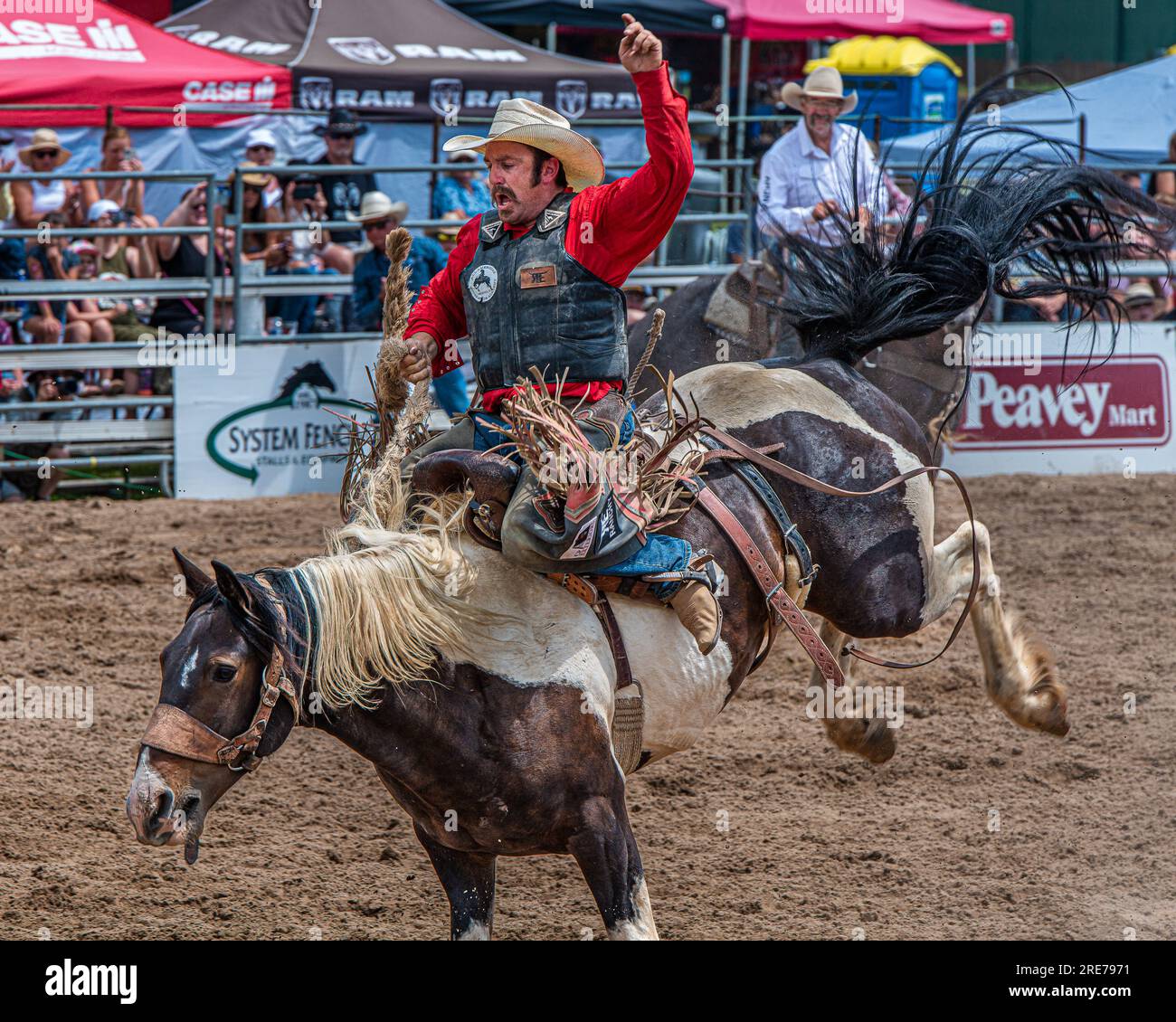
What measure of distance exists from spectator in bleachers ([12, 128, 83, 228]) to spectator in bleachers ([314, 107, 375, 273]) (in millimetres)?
1785

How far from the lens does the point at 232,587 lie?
3.11 meters

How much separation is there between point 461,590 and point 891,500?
1437 millimetres

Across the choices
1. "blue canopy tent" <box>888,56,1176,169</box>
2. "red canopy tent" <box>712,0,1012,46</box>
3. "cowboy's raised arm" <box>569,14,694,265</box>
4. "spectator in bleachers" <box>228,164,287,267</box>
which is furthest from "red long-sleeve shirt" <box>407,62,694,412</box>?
"red canopy tent" <box>712,0,1012,46</box>

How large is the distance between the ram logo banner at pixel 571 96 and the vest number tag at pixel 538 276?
32.5 feet

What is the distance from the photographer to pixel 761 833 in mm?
5160

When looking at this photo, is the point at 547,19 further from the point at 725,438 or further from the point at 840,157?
the point at 725,438

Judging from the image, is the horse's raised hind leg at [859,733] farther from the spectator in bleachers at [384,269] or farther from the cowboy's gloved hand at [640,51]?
the spectator in bleachers at [384,269]

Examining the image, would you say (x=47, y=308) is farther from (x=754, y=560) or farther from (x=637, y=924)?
(x=637, y=924)

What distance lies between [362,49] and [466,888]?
10.5 m

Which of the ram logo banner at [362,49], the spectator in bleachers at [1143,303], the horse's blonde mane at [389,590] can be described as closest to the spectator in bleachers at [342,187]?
the ram logo banner at [362,49]

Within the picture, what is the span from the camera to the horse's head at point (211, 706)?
10.1 feet

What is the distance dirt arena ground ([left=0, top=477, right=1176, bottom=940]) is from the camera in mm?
4500

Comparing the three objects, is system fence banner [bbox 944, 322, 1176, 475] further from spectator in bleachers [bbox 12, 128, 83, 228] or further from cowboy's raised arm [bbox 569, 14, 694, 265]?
cowboy's raised arm [bbox 569, 14, 694, 265]

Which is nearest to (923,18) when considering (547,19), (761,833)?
(547,19)
